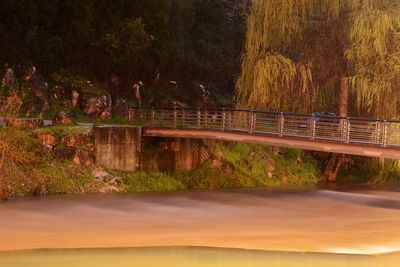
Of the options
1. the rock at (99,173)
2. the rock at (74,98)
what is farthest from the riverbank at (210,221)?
the rock at (74,98)

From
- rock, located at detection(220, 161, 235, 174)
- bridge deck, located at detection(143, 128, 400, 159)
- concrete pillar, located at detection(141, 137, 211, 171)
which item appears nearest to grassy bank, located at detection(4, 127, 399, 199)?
rock, located at detection(220, 161, 235, 174)

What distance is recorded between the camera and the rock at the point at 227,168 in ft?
116

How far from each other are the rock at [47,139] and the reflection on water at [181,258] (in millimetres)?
12310

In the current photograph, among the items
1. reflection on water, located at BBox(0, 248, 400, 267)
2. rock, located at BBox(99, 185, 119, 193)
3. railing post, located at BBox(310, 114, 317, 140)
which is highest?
railing post, located at BBox(310, 114, 317, 140)

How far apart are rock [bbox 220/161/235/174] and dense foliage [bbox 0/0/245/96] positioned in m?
10.9

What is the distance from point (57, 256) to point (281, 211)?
10617mm

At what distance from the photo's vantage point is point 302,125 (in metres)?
32.1

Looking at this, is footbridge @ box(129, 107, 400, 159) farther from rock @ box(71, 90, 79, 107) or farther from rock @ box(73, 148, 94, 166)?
rock @ box(71, 90, 79, 107)

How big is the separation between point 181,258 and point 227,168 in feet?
55.2

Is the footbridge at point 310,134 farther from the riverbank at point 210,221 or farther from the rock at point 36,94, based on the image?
the rock at point 36,94

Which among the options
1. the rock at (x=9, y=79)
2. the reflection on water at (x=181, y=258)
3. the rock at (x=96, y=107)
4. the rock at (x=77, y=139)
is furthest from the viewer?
the rock at (x=96, y=107)

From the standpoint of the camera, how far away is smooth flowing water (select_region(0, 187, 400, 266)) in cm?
1859

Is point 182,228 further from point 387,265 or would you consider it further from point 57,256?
point 387,265

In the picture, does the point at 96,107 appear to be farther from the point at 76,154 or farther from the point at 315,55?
the point at 315,55
